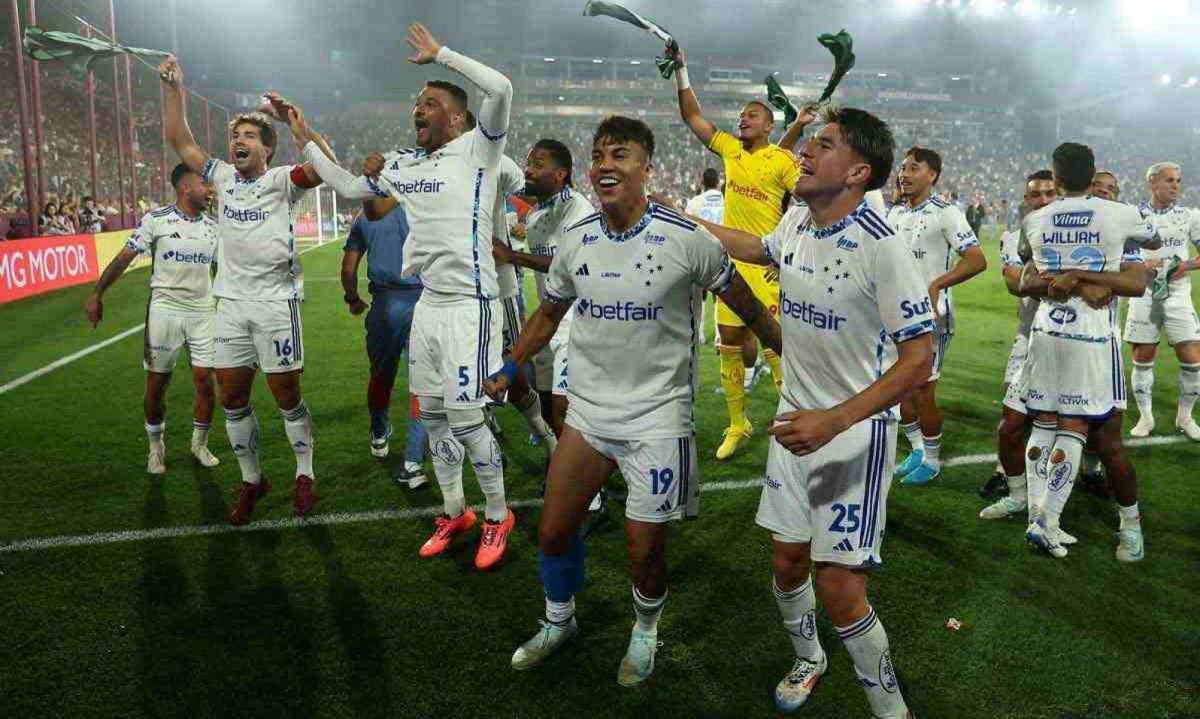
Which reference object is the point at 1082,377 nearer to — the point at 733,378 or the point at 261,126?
the point at 733,378

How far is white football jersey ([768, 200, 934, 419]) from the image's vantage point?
268 cm

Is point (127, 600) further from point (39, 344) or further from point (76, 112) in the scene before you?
point (76, 112)

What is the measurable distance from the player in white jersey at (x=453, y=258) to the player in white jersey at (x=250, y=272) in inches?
30.0

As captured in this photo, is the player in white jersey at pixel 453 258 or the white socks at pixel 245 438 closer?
the player in white jersey at pixel 453 258

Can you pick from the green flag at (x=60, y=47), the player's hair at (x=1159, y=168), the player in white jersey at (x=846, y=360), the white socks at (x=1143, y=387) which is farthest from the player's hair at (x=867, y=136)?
the white socks at (x=1143, y=387)

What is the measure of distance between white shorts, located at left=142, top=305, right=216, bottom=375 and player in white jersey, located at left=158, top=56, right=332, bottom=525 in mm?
1253

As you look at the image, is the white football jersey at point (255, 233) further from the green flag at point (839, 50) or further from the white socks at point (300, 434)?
the green flag at point (839, 50)

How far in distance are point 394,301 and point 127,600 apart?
2.92m

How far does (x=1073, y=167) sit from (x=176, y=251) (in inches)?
245

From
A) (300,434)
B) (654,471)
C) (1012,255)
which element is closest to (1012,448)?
(1012,255)

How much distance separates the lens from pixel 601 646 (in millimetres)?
3816

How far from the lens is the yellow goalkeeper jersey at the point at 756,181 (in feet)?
20.5

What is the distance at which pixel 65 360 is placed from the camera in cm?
1052

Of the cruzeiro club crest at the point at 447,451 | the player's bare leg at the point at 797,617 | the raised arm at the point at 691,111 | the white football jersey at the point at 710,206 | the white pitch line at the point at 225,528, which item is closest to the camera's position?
the player's bare leg at the point at 797,617
